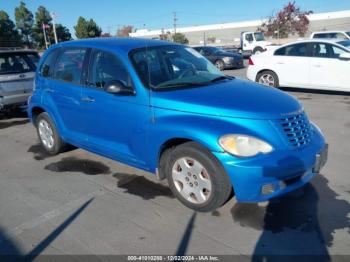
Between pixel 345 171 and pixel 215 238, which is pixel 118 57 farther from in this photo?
pixel 345 171

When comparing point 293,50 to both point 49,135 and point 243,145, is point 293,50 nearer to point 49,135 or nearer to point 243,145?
point 49,135

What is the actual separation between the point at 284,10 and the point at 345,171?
50.8 meters

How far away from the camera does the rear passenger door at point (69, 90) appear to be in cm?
485

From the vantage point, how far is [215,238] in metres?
3.29

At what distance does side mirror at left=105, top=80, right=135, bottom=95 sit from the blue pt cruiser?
0.5 inches

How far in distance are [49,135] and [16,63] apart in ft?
11.8

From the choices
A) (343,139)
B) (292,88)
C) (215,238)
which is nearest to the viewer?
(215,238)

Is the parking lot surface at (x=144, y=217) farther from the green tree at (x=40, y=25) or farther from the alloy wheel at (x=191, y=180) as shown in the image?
the green tree at (x=40, y=25)

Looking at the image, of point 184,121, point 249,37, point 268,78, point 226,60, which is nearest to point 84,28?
point 249,37

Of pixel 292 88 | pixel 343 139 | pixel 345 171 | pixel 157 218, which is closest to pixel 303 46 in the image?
pixel 292 88

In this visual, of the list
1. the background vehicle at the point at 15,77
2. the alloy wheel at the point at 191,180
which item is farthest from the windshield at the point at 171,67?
the background vehicle at the point at 15,77

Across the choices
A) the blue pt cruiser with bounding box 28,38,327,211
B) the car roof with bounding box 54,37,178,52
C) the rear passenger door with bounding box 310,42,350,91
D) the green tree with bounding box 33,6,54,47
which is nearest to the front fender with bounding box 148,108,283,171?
the blue pt cruiser with bounding box 28,38,327,211

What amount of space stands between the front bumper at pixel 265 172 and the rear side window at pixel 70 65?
8.22 feet

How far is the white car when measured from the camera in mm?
9320
